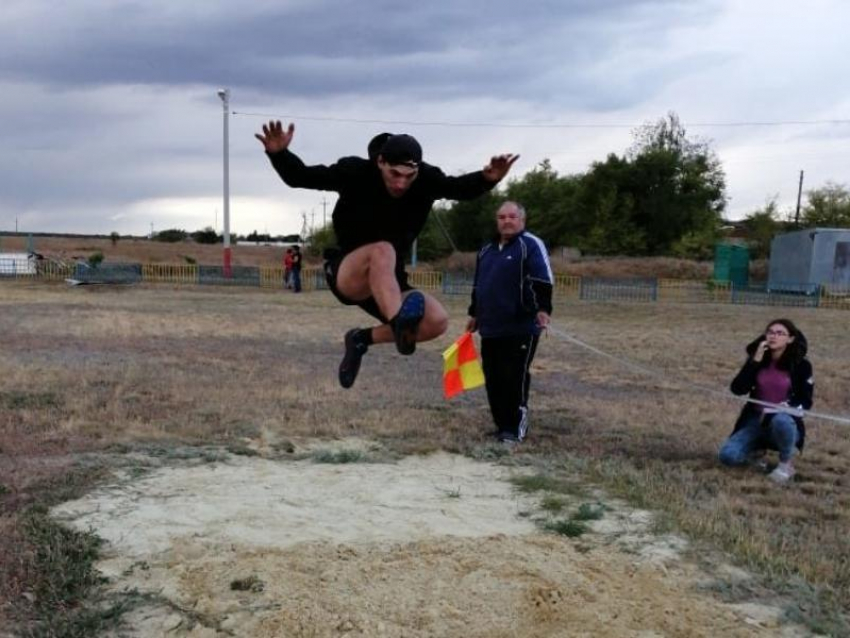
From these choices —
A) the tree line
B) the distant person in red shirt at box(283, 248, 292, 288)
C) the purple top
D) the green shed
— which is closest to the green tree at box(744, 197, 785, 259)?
the tree line

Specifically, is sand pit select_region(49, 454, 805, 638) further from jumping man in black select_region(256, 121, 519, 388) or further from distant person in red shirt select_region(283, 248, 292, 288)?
distant person in red shirt select_region(283, 248, 292, 288)

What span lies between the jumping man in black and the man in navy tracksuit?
2517 millimetres

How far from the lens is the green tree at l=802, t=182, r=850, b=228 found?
54188 millimetres

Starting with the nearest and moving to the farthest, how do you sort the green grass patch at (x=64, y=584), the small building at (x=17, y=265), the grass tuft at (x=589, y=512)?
the green grass patch at (x=64, y=584) → the grass tuft at (x=589, y=512) → the small building at (x=17, y=265)

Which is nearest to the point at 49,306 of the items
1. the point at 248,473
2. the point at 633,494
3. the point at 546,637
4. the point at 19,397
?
the point at 19,397

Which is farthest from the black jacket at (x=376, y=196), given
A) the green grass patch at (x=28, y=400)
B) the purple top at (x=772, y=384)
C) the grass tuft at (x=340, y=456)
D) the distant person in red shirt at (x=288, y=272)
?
the distant person in red shirt at (x=288, y=272)

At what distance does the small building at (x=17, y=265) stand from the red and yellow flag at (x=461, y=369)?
2946cm

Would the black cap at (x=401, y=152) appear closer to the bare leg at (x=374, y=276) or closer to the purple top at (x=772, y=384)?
the bare leg at (x=374, y=276)

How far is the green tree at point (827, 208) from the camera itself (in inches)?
2133

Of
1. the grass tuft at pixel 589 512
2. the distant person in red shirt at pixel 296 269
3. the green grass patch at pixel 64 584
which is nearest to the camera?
the green grass patch at pixel 64 584

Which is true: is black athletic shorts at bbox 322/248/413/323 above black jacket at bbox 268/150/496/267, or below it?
below

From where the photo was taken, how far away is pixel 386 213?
4.21 m

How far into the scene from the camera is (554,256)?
52875mm

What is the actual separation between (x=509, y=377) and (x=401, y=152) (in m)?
3.33
